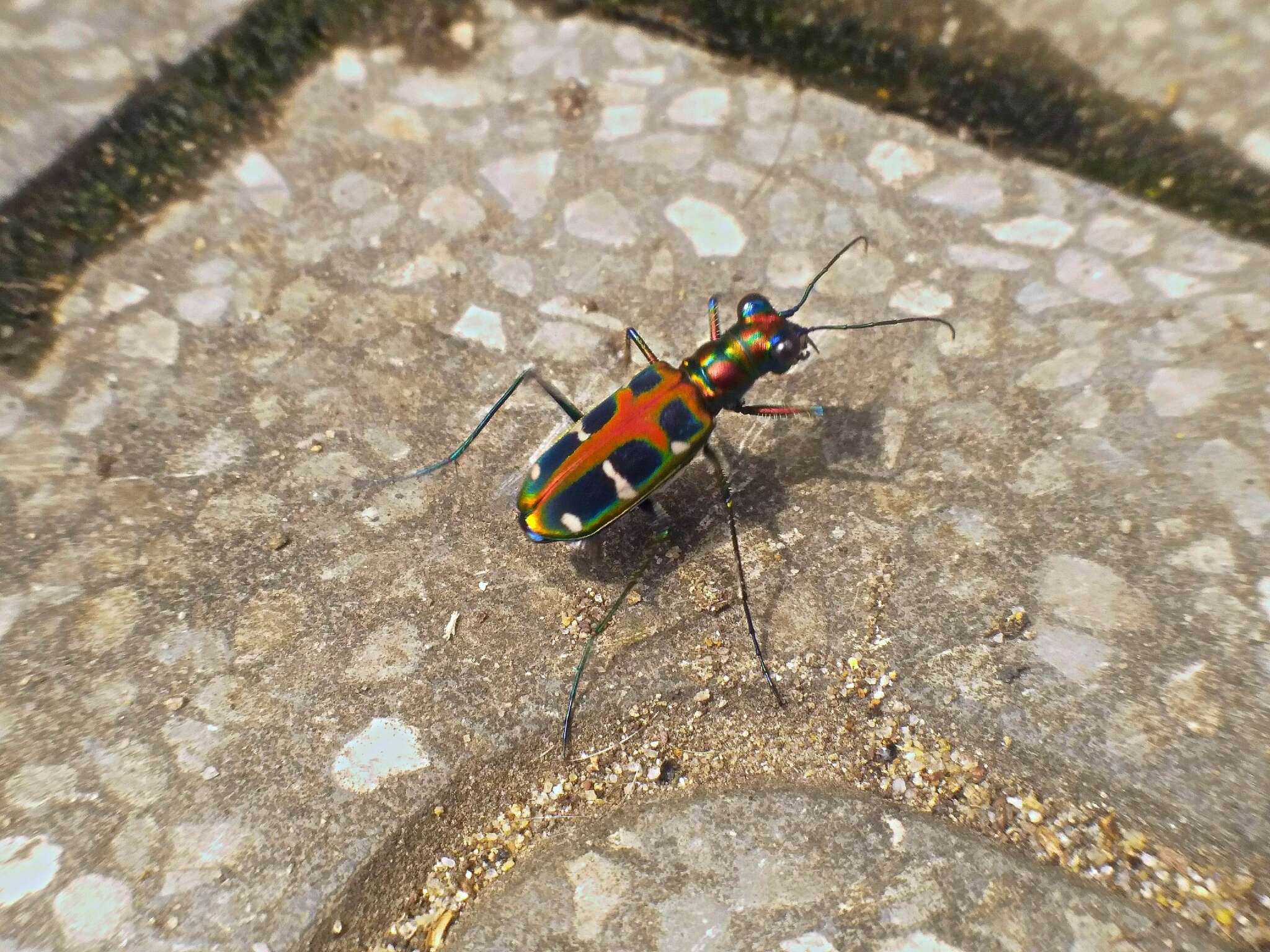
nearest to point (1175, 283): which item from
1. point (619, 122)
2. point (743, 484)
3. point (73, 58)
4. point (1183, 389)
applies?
point (1183, 389)

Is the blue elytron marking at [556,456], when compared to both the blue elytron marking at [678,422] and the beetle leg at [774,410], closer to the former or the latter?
the blue elytron marking at [678,422]

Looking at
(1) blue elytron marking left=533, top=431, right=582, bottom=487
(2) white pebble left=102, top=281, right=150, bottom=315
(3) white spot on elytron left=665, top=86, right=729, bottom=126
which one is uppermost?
(2) white pebble left=102, top=281, right=150, bottom=315

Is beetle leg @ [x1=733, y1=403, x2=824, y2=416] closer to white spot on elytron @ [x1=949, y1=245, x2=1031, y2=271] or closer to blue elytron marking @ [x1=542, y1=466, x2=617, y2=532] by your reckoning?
blue elytron marking @ [x1=542, y1=466, x2=617, y2=532]

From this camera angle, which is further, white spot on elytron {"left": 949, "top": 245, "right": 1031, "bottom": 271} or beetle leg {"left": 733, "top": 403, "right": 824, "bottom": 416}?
white spot on elytron {"left": 949, "top": 245, "right": 1031, "bottom": 271}

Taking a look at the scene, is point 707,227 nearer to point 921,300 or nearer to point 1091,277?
point 921,300

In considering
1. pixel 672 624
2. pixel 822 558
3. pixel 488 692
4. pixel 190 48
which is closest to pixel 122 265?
pixel 190 48

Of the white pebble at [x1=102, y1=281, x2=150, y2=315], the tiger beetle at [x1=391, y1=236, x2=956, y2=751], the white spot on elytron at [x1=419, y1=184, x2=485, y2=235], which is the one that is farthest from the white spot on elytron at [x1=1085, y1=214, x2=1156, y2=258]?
the white pebble at [x1=102, y1=281, x2=150, y2=315]

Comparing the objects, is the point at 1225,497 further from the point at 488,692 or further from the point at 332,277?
the point at 332,277
